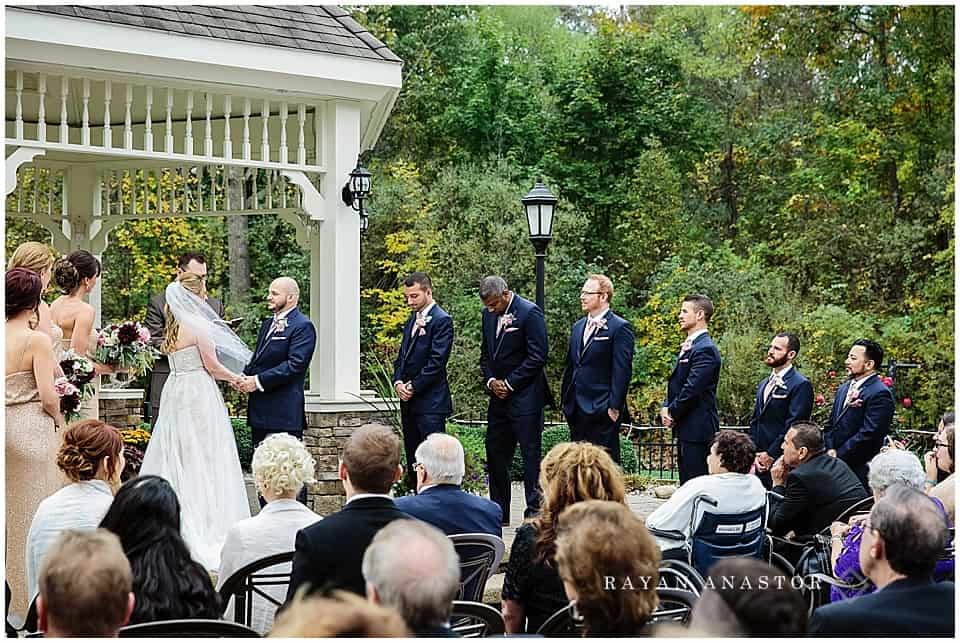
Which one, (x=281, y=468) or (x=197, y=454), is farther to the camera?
(x=197, y=454)

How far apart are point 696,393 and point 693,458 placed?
18.9 inches

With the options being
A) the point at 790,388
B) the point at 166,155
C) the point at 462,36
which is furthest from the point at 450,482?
the point at 462,36

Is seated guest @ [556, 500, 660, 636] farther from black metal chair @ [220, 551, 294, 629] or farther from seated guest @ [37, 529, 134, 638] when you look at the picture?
black metal chair @ [220, 551, 294, 629]

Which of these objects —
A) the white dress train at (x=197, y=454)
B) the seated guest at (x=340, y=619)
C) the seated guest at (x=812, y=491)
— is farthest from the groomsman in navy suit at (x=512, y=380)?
the seated guest at (x=340, y=619)

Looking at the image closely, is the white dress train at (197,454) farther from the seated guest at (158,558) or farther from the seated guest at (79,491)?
the seated guest at (158,558)

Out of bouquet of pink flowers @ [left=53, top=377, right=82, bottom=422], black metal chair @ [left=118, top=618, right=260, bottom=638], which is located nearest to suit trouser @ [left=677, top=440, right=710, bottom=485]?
bouquet of pink flowers @ [left=53, top=377, right=82, bottom=422]

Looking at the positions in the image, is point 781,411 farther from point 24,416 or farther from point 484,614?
point 24,416

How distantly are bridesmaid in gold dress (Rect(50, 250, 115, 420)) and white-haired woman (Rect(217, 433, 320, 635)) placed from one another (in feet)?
8.08

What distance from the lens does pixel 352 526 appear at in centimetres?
395

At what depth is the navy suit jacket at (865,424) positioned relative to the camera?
7.62 meters

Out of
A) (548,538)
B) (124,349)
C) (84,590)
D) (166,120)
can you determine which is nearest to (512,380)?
(124,349)

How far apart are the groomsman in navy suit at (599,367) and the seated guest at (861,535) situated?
303cm

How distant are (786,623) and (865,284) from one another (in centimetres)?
1701

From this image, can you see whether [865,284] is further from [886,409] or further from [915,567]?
[915,567]
